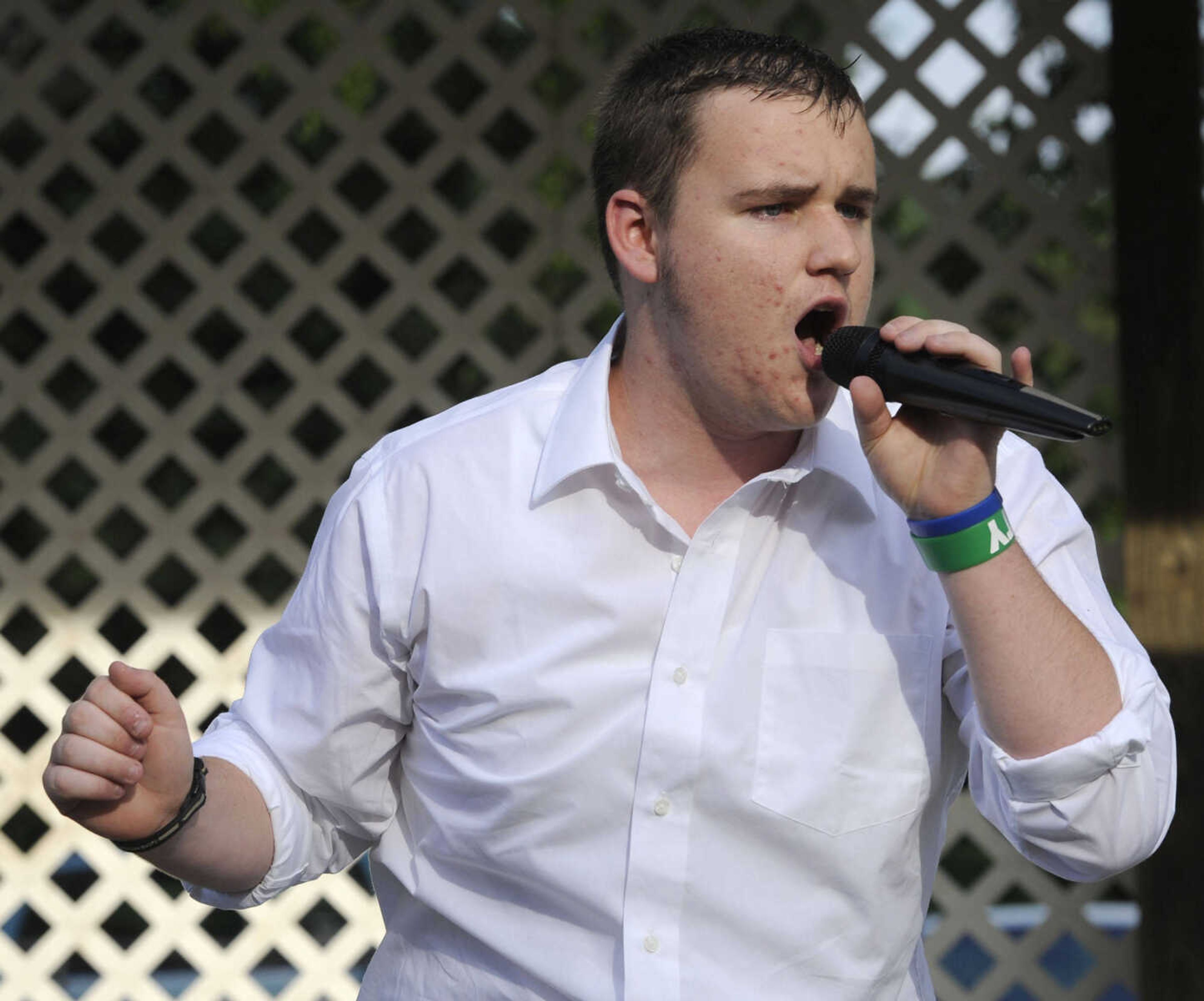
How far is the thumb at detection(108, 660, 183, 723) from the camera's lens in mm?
1300

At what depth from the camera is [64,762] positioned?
4.12ft

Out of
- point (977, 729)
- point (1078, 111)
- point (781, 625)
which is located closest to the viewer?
point (977, 729)

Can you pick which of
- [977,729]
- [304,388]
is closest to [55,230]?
[304,388]

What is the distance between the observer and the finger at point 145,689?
1.30m

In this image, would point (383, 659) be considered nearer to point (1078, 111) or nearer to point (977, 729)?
point (977, 729)

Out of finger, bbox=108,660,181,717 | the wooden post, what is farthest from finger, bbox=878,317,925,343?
the wooden post

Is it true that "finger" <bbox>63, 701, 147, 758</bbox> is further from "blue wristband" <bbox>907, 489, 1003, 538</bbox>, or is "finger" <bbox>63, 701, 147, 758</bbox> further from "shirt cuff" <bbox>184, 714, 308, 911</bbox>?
"blue wristband" <bbox>907, 489, 1003, 538</bbox>

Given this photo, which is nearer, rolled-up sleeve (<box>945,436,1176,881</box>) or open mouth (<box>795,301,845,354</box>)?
rolled-up sleeve (<box>945,436,1176,881</box>)

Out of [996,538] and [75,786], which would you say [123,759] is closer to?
[75,786]

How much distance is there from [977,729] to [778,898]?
0.26 metres

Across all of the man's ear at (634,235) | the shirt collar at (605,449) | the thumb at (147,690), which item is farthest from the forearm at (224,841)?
the man's ear at (634,235)

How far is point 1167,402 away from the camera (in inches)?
119

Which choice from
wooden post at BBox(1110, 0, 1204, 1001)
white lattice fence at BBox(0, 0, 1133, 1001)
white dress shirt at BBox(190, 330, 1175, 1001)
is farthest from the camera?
white lattice fence at BBox(0, 0, 1133, 1001)

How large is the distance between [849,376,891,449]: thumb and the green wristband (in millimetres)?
114
